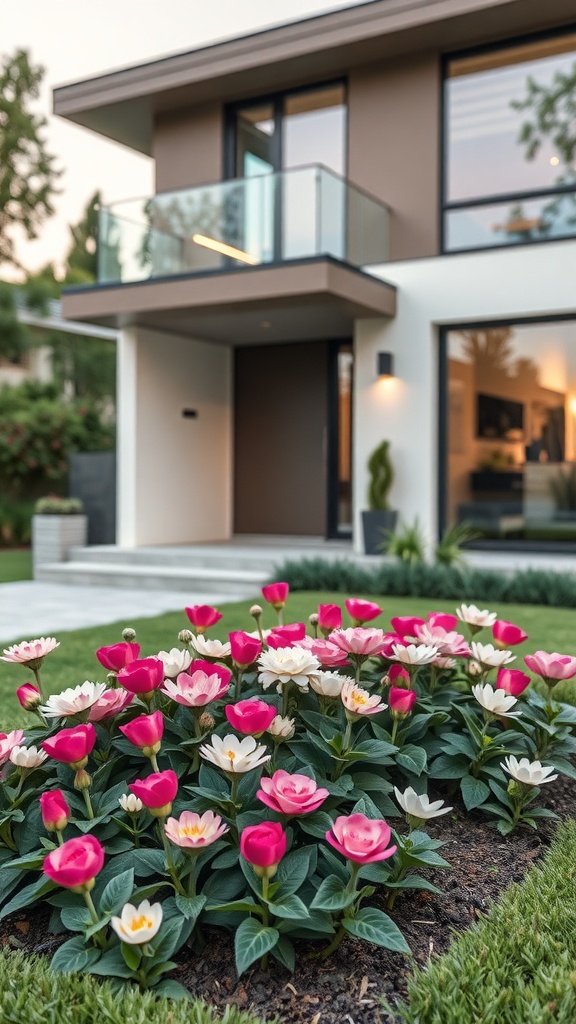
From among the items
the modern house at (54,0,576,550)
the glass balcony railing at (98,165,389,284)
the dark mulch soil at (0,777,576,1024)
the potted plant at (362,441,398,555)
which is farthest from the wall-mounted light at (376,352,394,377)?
the dark mulch soil at (0,777,576,1024)

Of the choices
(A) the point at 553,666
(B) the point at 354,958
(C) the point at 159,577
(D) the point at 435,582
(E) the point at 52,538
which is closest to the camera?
(B) the point at 354,958

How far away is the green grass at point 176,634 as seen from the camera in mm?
4102

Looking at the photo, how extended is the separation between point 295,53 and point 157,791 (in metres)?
10.6

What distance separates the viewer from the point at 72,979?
5.16 feet

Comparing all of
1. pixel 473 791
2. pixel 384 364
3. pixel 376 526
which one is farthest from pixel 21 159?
pixel 473 791

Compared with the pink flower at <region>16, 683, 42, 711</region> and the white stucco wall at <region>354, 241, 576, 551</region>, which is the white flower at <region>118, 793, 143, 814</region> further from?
the white stucco wall at <region>354, 241, 576, 551</region>

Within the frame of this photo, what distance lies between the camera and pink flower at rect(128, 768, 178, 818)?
1.54m

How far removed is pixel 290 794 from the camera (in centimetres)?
162

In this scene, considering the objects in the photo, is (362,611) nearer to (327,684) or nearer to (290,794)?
(327,684)

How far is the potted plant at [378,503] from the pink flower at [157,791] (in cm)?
849

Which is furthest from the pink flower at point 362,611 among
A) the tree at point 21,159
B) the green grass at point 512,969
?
the tree at point 21,159

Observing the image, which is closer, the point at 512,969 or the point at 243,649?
the point at 512,969

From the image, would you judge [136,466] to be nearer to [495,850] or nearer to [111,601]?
[111,601]

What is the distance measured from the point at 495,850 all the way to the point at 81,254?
3509 centimetres
